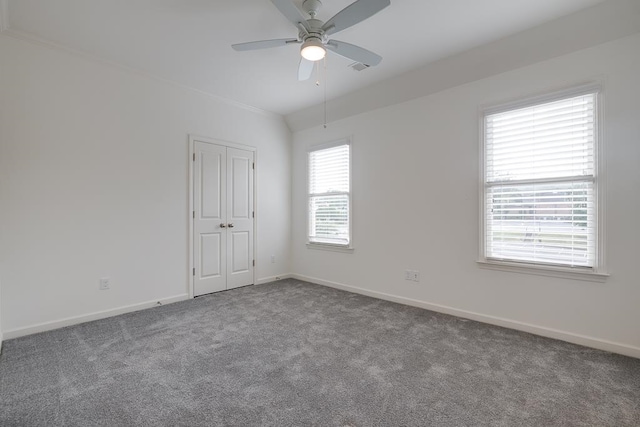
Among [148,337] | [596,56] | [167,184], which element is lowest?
[148,337]

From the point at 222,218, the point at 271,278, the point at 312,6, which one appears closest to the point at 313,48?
the point at 312,6

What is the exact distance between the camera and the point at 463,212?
10.8ft

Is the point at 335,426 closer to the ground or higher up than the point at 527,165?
closer to the ground

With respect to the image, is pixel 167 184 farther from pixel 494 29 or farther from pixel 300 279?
pixel 494 29

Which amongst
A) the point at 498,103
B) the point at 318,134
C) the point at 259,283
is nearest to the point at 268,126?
the point at 318,134

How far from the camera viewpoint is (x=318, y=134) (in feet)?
15.9

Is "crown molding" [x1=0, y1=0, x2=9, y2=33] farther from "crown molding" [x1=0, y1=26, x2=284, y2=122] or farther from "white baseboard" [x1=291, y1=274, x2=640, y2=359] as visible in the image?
"white baseboard" [x1=291, y1=274, x2=640, y2=359]

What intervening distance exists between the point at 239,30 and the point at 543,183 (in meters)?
3.19

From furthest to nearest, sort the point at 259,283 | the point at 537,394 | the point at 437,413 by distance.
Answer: the point at 259,283 → the point at 537,394 → the point at 437,413

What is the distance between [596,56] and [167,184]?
466cm

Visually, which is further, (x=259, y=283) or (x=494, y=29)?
(x=259, y=283)

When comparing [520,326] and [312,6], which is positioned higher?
[312,6]

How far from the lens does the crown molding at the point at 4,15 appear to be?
234cm

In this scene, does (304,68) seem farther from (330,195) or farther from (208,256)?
(208,256)
